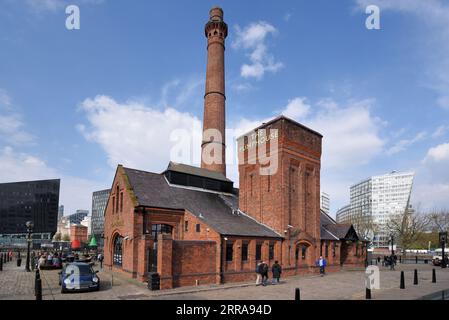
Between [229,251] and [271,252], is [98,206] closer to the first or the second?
[271,252]

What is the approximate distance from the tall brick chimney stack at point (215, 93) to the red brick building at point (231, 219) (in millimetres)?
7780

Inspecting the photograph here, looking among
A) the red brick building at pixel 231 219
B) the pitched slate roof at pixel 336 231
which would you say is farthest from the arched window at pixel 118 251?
the pitched slate roof at pixel 336 231

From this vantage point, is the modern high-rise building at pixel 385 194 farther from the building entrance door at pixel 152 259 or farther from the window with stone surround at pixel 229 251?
the building entrance door at pixel 152 259

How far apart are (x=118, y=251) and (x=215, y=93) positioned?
878 inches

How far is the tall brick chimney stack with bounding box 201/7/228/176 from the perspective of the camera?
42938 millimetres

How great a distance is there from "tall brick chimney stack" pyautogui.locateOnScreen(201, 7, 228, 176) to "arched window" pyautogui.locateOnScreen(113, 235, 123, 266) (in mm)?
15471

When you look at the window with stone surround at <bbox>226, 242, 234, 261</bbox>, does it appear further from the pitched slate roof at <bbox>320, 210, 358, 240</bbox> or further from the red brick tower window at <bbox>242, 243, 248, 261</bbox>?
the pitched slate roof at <bbox>320, 210, 358, 240</bbox>

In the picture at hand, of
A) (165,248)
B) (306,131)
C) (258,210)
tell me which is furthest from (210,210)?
(306,131)

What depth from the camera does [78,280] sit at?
18.7 meters

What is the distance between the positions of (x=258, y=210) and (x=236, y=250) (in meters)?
6.88
